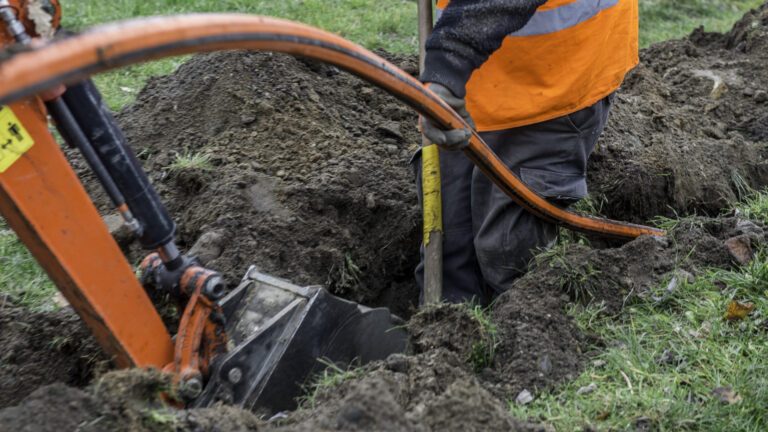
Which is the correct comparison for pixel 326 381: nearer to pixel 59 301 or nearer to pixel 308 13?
pixel 59 301

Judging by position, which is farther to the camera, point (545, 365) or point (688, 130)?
point (688, 130)

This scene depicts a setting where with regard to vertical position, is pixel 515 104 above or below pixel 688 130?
Result: above

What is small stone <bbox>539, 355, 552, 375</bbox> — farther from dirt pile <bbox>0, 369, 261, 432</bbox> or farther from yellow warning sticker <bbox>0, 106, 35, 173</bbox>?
yellow warning sticker <bbox>0, 106, 35, 173</bbox>

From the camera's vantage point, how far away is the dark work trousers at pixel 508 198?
142 inches

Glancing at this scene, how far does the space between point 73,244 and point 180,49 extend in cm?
74

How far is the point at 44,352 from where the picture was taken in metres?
2.93

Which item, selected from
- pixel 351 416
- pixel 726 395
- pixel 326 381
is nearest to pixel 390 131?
pixel 326 381

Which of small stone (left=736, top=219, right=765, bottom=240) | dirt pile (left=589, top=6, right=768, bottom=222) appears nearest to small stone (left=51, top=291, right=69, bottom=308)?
dirt pile (left=589, top=6, right=768, bottom=222)

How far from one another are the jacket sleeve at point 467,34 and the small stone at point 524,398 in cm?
A: 108

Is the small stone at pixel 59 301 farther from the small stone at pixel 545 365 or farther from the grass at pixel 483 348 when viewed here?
the small stone at pixel 545 365

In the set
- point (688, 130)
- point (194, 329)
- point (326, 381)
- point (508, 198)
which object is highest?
point (194, 329)

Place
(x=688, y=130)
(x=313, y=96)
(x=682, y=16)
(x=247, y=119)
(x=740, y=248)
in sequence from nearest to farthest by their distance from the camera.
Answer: (x=740, y=248), (x=247, y=119), (x=313, y=96), (x=688, y=130), (x=682, y=16)

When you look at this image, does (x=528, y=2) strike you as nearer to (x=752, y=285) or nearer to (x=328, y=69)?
(x=752, y=285)

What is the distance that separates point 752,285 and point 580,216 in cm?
88
